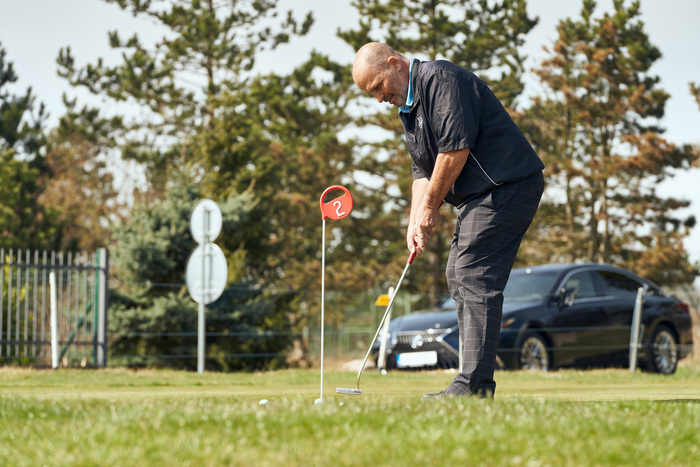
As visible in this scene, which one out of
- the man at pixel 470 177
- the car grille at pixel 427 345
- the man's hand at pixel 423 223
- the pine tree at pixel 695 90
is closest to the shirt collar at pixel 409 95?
the man at pixel 470 177

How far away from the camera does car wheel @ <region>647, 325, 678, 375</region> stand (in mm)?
13672

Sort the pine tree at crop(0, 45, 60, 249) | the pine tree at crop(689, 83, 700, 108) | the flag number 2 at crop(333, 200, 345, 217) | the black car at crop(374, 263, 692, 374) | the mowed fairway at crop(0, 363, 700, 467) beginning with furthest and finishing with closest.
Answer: the pine tree at crop(689, 83, 700, 108) → the pine tree at crop(0, 45, 60, 249) → the black car at crop(374, 263, 692, 374) → the flag number 2 at crop(333, 200, 345, 217) → the mowed fairway at crop(0, 363, 700, 467)

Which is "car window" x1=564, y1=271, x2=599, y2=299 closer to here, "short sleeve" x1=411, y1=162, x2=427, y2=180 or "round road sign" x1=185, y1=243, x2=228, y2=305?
"round road sign" x1=185, y1=243, x2=228, y2=305

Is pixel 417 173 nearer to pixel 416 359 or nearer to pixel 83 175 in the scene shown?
pixel 416 359

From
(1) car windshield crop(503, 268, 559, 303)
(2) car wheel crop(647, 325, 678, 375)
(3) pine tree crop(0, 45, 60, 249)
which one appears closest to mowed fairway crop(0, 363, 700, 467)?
(1) car windshield crop(503, 268, 559, 303)

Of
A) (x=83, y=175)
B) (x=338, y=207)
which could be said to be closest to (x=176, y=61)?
(x=83, y=175)

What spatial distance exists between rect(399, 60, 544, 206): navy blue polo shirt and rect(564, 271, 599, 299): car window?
28.3 ft

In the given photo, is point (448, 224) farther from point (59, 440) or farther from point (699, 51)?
point (59, 440)

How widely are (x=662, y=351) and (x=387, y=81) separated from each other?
10.3 m

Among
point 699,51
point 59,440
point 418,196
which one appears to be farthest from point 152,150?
point 59,440

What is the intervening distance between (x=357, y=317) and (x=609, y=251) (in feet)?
40.1

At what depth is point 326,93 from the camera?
30.5m

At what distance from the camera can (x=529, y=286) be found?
13.3 meters

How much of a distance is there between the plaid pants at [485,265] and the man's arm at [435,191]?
0.18 metres
